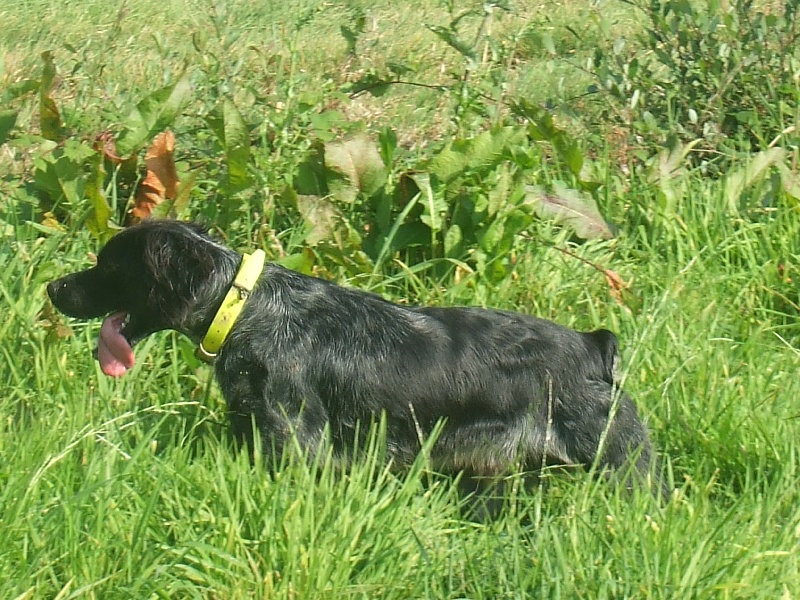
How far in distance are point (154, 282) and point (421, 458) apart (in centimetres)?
101

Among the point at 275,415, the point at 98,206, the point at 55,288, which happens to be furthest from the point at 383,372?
the point at 98,206

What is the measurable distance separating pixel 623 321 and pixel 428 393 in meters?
1.27

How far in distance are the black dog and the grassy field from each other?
14 centimetres

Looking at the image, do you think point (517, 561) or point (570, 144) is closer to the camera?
point (517, 561)

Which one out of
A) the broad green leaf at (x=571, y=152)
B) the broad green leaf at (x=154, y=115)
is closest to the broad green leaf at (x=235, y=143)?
the broad green leaf at (x=154, y=115)

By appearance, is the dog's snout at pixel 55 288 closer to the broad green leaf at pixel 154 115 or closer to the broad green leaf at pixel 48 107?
the broad green leaf at pixel 154 115

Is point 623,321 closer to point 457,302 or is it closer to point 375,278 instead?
point 457,302

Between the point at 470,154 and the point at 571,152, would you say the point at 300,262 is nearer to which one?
the point at 470,154

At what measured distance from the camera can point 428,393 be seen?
133 inches

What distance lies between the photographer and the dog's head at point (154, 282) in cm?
332

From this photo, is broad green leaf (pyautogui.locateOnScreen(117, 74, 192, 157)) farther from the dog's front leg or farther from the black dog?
the dog's front leg

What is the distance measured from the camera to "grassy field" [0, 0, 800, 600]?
270 cm

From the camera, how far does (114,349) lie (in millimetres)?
3508

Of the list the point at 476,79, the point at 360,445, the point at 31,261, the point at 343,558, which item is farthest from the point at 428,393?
the point at 476,79
